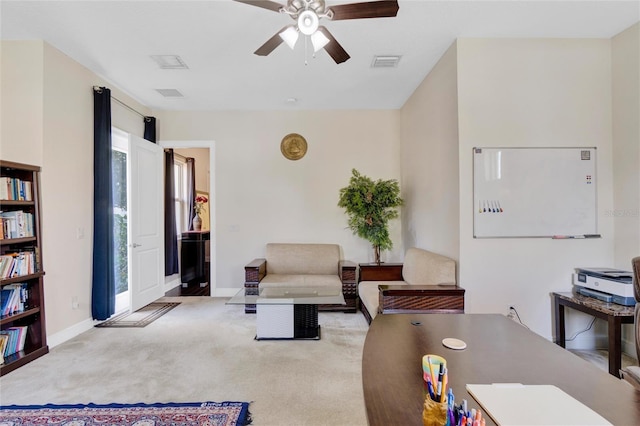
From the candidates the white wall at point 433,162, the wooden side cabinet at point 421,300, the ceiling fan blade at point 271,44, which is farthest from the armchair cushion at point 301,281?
the ceiling fan blade at point 271,44

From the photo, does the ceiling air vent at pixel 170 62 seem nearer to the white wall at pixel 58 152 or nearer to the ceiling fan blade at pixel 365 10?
the white wall at pixel 58 152

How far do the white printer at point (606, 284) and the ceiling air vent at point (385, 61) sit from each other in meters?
2.70

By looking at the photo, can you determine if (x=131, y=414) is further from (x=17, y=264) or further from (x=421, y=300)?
(x=421, y=300)

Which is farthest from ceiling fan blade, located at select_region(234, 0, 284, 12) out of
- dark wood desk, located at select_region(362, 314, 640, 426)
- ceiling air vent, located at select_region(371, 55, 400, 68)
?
dark wood desk, located at select_region(362, 314, 640, 426)

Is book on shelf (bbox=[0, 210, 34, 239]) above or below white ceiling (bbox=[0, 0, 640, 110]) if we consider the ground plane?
below

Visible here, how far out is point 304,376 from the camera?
2479mm

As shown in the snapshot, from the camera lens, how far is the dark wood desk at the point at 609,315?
2338 mm

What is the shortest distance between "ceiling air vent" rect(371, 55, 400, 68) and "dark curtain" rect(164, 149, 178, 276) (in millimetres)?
3964

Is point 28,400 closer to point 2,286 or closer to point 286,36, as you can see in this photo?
point 2,286

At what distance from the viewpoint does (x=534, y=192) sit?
2.90 metres

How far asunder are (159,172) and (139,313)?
2.08m

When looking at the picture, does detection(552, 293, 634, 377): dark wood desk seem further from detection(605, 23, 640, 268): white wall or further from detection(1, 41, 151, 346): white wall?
detection(1, 41, 151, 346): white wall

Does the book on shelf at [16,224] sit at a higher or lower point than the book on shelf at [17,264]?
higher

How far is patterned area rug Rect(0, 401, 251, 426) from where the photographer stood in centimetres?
193
